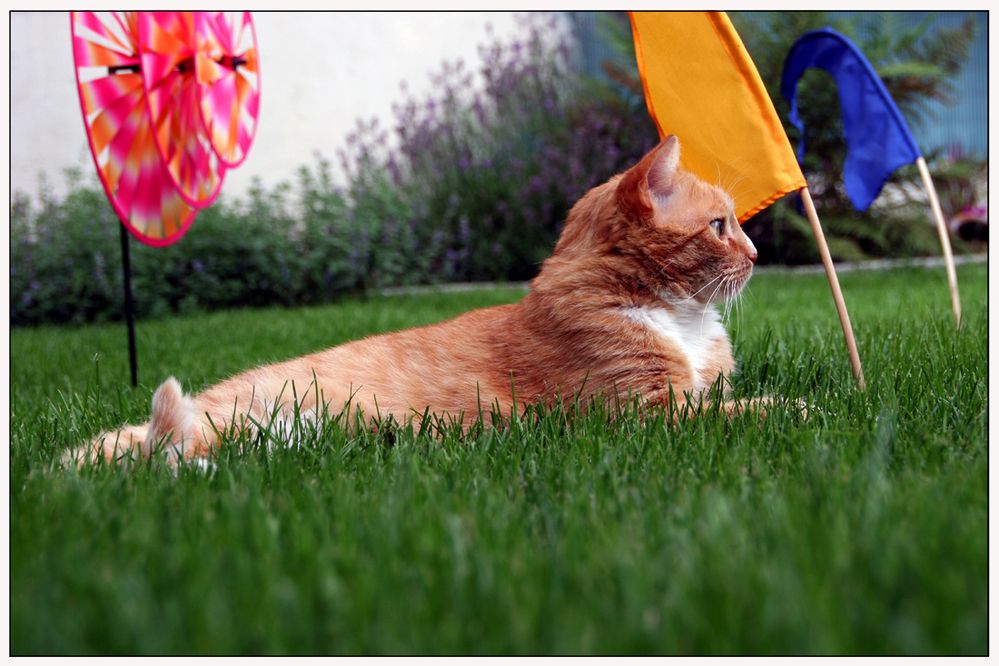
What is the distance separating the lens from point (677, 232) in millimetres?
2174

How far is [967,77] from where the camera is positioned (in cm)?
780

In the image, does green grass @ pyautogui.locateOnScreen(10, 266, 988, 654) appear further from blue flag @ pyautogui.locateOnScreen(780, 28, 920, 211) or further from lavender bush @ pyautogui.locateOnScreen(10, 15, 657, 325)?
lavender bush @ pyautogui.locateOnScreen(10, 15, 657, 325)

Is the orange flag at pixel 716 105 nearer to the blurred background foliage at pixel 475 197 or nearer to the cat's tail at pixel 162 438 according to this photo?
the cat's tail at pixel 162 438

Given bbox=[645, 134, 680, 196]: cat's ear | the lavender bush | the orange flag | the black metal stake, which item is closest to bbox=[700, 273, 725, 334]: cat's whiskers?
the orange flag

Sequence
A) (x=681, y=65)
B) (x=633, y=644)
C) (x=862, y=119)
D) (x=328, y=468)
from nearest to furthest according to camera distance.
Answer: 1. (x=633, y=644)
2. (x=328, y=468)
3. (x=681, y=65)
4. (x=862, y=119)

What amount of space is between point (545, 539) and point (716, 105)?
4.57 feet

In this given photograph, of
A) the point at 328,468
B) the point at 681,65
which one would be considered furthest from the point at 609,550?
the point at 681,65

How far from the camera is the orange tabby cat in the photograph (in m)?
2.11

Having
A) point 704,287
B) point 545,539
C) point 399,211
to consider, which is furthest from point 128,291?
point 399,211

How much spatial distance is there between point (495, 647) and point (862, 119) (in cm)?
271

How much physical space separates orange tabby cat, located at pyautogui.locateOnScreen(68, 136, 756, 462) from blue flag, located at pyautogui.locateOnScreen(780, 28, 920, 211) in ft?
2.82

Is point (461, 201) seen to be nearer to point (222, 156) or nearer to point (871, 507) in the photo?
point (222, 156)

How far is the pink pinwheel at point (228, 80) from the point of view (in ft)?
9.34

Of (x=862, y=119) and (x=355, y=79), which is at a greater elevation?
(x=355, y=79)
